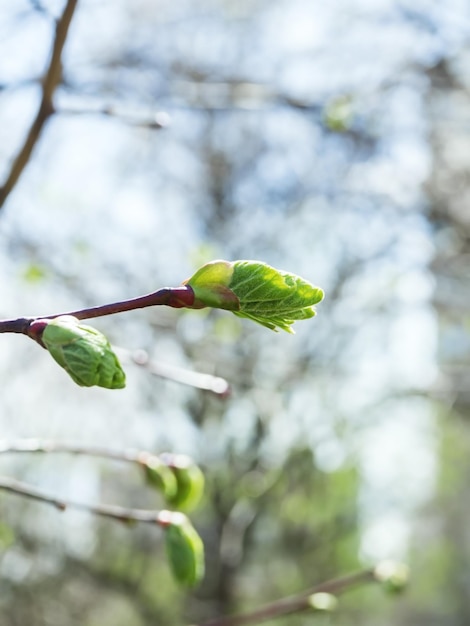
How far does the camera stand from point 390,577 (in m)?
1.31

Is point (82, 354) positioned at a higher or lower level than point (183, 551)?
higher

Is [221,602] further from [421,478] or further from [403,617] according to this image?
[403,617]

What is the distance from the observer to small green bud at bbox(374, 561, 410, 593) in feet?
4.24

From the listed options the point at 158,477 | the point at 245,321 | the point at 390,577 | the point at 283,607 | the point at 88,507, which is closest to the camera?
the point at 88,507

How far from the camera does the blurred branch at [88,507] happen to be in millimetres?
706

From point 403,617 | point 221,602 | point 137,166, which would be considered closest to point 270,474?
point 221,602

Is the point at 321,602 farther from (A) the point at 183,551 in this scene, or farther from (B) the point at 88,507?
(B) the point at 88,507

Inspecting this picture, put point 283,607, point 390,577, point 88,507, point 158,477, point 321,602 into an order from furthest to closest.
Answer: point 390,577, point 321,602, point 283,607, point 158,477, point 88,507

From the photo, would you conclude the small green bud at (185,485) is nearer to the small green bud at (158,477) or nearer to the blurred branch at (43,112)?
the small green bud at (158,477)

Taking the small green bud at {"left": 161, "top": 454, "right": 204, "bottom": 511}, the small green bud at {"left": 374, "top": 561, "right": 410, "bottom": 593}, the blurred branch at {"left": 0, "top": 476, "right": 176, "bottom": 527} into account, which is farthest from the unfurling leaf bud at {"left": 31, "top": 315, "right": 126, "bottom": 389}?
the small green bud at {"left": 374, "top": 561, "right": 410, "bottom": 593}

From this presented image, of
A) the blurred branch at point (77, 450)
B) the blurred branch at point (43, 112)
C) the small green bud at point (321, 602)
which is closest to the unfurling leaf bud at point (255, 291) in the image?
the blurred branch at point (77, 450)

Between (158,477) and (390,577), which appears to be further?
(390,577)

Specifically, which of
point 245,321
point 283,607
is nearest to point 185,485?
point 283,607

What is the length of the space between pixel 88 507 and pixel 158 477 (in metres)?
0.15
